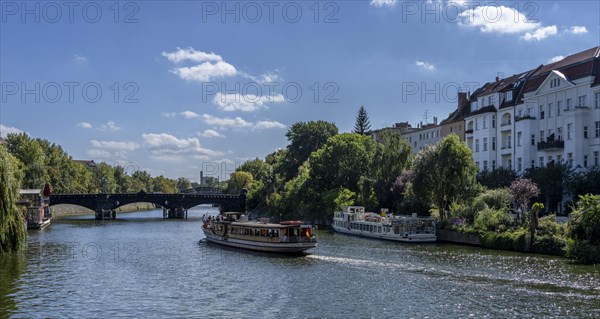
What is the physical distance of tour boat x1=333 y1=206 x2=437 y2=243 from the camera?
65.2 m

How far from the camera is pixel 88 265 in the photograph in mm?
49000

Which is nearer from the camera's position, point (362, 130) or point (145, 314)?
point (145, 314)

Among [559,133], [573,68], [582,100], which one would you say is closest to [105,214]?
[559,133]

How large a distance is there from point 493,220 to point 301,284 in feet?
88.8

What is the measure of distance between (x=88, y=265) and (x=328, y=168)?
6194cm

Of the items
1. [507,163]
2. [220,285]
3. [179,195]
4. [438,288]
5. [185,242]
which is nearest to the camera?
[438,288]

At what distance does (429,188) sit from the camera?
6919 centimetres

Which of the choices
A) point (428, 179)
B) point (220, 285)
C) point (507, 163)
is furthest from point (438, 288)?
point (507, 163)

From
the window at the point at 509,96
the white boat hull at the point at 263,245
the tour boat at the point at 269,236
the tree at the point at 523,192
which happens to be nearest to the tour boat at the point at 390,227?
the tree at the point at 523,192

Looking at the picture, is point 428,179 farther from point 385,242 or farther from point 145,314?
point 145,314

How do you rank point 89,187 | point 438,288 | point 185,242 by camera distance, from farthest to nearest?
point 89,187 < point 185,242 < point 438,288

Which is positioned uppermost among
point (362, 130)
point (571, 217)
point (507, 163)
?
point (362, 130)

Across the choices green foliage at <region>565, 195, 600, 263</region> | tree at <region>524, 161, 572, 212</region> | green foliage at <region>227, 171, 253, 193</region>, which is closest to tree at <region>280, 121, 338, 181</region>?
green foliage at <region>227, 171, 253, 193</region>

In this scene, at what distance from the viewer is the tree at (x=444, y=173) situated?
67.6m
